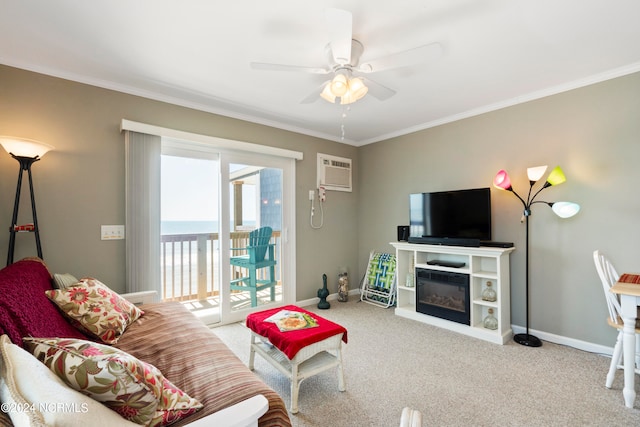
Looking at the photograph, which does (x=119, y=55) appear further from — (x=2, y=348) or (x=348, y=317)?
(x=348, y=317)

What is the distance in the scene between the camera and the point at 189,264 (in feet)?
12.4

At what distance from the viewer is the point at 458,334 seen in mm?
3051

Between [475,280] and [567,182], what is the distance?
1.25 meters

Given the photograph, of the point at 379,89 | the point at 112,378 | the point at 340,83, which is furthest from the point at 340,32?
the point at 112,378

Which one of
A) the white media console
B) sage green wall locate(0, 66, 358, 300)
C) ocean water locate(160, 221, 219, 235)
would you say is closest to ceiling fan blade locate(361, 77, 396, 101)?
the white media console

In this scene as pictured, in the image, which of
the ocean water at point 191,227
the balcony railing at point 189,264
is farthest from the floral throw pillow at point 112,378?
the balcony railing at point 189,264

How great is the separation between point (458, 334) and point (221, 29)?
343cm

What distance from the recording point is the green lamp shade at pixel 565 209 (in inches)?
99.3

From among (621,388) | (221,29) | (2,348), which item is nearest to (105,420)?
(2,348)

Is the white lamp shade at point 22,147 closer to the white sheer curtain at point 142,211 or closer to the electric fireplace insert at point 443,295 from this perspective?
the white sheer curtain at point 142,211

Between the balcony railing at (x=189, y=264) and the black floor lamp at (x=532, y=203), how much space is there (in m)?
2.61

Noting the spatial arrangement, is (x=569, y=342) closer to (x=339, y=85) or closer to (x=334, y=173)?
(x=339, y=85)

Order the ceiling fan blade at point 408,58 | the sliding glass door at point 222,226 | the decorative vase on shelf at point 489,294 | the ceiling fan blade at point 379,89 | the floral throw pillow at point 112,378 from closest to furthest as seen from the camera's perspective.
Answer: the floral throw pillow at point 112,378
the ceiling fan blade at point 408,58
the ceiling fan blade at point 379,89
the decorative vase on shelf at point 489,294
the sliding glass door at point 222,226

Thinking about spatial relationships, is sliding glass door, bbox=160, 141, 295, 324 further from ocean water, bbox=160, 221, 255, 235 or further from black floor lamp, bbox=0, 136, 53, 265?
black floor lamp, bbox=0, 136, 53, 265
